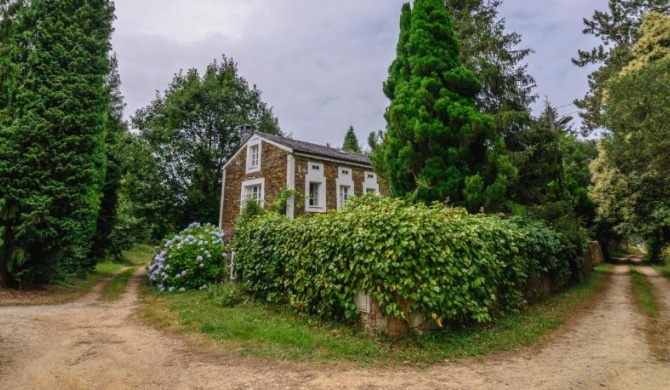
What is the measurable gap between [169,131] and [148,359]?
69.4ft

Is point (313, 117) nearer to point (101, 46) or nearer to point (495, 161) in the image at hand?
point (101, 46)

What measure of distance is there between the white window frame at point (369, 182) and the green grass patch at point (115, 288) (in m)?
12.3

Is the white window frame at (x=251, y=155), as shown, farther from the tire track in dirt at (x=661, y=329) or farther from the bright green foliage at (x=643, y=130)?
the tire track in dirt at (x=661, y=329)

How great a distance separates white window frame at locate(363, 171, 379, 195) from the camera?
20281 mm

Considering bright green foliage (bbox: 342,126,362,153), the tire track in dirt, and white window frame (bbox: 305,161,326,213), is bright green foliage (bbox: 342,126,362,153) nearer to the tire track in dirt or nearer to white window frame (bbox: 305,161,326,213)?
white window frame (bbox: 305,161,326,213)

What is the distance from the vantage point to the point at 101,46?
12445 millimetres

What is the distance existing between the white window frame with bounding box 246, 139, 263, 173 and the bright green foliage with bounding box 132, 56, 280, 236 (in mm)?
5904

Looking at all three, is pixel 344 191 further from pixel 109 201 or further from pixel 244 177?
pixel 109 201

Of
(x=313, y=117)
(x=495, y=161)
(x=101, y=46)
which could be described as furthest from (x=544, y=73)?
(x=313, y=117)

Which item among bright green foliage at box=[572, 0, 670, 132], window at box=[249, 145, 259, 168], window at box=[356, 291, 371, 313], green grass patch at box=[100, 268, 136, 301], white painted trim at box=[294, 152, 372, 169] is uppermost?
bright green foliage at box=[572, 0, 670, 132]

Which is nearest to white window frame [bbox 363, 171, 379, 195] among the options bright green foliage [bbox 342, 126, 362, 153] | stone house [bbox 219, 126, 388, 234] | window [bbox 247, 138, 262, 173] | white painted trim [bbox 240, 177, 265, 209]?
stone house [bbox 219, 126, 388, 234]

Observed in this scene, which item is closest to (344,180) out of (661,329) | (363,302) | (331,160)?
(331,160)

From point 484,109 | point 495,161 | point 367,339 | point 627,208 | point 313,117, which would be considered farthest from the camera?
point 313,117

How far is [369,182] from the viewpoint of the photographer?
20484mm
